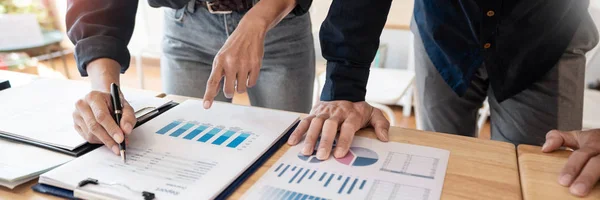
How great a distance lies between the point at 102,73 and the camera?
0.82 metres

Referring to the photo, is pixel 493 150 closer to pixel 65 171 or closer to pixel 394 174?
pixel 394 174

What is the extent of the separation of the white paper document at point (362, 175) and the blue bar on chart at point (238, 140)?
A: 0.23 feet

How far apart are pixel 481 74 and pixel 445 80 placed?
73mm

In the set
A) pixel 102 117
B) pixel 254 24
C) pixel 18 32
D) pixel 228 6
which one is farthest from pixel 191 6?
pixel 18 32

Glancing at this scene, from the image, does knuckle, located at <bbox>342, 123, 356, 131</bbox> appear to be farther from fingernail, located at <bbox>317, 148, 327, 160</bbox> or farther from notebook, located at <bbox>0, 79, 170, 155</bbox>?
notebook, located at <bbox>0, 79, 170, 155</bbox>

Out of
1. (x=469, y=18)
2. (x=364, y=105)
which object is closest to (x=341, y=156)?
(x=364, y=105)

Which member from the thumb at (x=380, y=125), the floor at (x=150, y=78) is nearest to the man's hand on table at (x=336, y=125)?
the thumb at (x=380, y=125)

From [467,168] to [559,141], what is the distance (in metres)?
0.16

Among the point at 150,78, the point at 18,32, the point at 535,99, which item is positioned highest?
the point at 535,99

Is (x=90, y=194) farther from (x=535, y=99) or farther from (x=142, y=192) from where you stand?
(x=535, y=99)

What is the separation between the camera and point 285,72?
1.07 meters

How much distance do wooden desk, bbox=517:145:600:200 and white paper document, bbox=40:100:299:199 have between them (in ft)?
1.11

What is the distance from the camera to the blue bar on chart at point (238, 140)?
651mm

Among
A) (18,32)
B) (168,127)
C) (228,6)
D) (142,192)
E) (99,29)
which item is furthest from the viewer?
(18,32)
